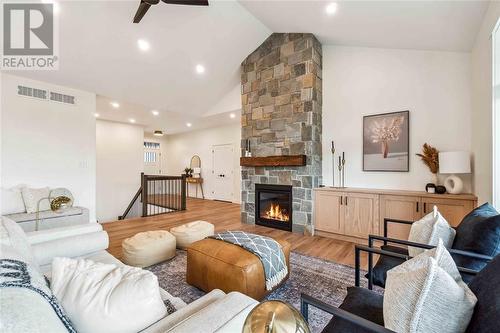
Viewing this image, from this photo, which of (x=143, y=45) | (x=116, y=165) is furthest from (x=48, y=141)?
(x=116, y=165)

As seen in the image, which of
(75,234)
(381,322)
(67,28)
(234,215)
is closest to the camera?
(381,322)

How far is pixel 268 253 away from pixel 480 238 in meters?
1.46

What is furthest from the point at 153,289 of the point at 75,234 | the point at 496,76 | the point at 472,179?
the point at 472,179

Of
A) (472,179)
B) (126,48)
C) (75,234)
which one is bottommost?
(75,234)

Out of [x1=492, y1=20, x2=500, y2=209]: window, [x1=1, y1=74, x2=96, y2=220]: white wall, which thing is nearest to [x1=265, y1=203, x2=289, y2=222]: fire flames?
[x1=492, y1=20, x2=500, y2=209]: window

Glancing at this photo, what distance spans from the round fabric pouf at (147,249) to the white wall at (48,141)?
3002 millimetres

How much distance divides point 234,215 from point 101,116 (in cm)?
508

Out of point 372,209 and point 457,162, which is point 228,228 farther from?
point 457,162

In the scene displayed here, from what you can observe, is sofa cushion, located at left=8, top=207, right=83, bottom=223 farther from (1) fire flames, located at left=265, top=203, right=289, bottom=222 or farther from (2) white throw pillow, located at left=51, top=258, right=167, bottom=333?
(2) white throw pillow, located at left=51, top=258, right=167, bottom=333

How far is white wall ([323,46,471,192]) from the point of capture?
10.4 ft

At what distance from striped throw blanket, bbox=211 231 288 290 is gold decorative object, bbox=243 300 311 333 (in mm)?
1421

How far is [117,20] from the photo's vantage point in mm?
3471

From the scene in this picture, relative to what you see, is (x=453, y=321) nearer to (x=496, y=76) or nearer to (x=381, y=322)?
(x=381, y=322)

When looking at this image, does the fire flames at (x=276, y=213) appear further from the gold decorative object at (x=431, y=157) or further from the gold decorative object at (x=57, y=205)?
the gold decorative object at (x=57, y=205)
